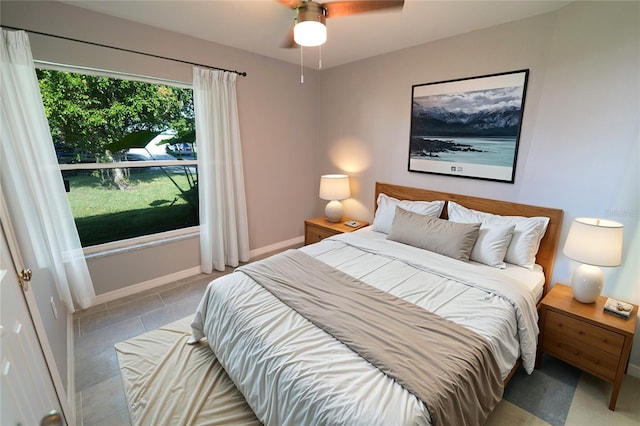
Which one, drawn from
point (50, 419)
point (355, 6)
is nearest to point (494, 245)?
point (355, 6)

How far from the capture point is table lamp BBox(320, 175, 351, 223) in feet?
11.7

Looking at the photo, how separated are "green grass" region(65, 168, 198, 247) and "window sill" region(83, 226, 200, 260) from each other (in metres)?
0.08

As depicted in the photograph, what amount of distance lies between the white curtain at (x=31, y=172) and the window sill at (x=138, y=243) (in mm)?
281

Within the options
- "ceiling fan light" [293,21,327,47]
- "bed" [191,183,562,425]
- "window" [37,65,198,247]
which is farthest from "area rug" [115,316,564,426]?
"ceiling fan light" [293,21,327,47]

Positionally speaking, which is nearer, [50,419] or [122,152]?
[50,419]

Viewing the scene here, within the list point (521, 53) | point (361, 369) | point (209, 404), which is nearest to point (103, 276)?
point (209, 404)

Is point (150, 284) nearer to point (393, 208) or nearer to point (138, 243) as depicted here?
point (138, 243)

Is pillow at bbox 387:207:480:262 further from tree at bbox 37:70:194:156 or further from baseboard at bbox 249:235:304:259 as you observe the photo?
tree at bbox 37:70:194:156

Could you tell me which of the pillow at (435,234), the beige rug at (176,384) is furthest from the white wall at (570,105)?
the beige rug at (176,384)

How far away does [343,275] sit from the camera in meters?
2.04

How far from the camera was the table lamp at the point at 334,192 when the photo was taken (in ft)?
11.7

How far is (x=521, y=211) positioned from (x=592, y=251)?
28.4 inches

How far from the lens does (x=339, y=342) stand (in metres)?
1.42

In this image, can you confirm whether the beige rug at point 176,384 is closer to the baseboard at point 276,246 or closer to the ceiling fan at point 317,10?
the baseboard at point 276,246
